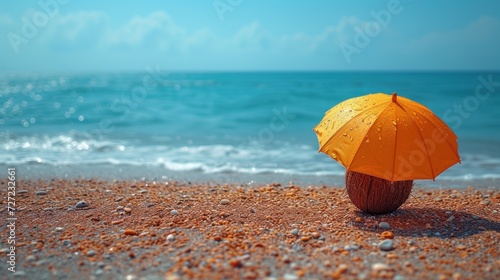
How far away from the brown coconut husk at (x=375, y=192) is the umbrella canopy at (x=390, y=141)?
50cm

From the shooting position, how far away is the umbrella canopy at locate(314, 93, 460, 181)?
4.58 meters

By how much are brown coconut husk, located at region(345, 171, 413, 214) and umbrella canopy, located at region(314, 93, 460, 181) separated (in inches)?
19.7

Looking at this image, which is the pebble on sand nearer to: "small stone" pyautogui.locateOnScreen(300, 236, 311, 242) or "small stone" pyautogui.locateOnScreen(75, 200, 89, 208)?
"small stone" pyautogui.locateOnScreen(300, 236, 311, 242)

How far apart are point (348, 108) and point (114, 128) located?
14.1 metres

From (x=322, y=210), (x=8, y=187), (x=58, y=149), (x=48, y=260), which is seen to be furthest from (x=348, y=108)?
(x=58, y=149)

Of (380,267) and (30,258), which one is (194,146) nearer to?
(30,258)

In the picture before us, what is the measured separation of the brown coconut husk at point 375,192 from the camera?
5.07m

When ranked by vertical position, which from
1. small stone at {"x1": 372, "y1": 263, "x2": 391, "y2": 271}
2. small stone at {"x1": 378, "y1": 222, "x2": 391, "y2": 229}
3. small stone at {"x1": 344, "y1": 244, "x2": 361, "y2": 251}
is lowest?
small stone at {"x1": 372, "y1": 263, "x2": 391, "y2": 271}

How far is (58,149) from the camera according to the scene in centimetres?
1221

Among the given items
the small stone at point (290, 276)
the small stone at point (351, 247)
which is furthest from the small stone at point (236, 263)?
the small stone at point (351, 247)

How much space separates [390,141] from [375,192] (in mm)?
766

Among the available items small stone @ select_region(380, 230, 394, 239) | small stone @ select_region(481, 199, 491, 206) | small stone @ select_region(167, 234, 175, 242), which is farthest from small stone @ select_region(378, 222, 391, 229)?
small stone @ select_region(167, 234, 175, 242)

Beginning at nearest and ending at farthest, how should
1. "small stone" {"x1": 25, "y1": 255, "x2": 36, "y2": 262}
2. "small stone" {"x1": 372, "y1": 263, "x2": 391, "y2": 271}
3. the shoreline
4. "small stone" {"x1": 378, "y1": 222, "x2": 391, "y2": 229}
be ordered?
1. "small stone" {"x1": 372, "y1": 263, "x2": 391, "y2": 271}
2. "small stone" {"x1": 25, "y1": 255, "x2": 36, "y2": 262}
3. "small stone" {"x1": 378, "y1": 222, "x2": 391, "y2": 229}
4. the shoreline

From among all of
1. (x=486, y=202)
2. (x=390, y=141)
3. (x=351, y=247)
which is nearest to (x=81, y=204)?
(x=351, y=247)
